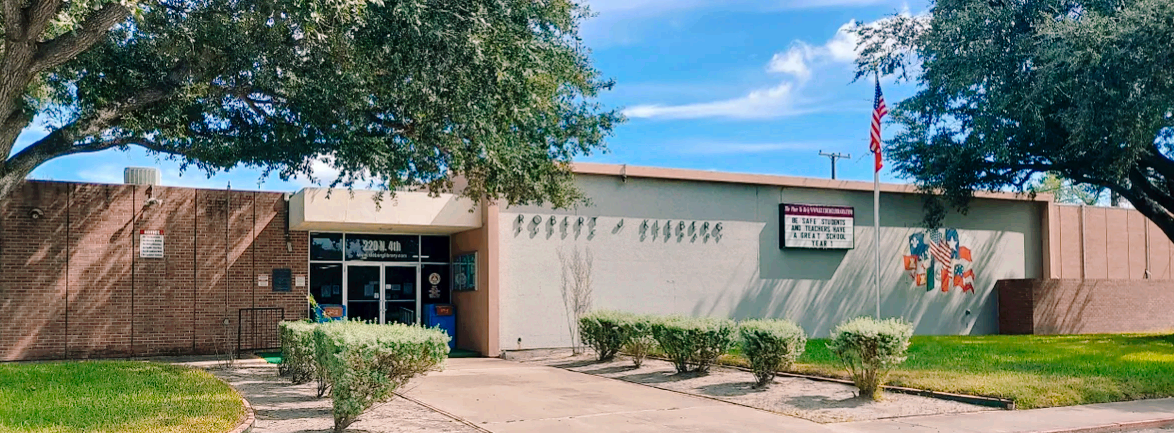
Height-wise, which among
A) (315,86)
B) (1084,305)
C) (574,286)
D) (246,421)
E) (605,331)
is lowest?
(246,421)

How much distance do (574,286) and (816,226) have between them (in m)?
7.11

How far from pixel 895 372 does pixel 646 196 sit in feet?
28.2

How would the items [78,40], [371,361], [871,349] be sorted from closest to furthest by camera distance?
[371,361] → [78,40] → [871,349]

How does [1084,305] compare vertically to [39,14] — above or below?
below

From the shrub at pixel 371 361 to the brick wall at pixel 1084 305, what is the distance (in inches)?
849

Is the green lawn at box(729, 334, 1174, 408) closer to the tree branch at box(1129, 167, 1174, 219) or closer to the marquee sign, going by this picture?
the marquee sign

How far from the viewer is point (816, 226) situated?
78.5ft

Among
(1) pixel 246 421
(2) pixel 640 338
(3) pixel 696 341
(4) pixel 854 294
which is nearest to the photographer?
(1) pixel 246 421

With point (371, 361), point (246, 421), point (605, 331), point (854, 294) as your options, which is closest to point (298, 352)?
point (246, 421)

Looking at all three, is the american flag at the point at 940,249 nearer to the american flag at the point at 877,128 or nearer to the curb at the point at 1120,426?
the american flag at the point at 877,128

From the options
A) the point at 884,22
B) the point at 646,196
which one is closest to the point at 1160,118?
the point at 884,22

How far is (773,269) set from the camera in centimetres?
2325

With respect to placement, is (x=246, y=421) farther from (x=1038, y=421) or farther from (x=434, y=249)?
(x=434, y=249)

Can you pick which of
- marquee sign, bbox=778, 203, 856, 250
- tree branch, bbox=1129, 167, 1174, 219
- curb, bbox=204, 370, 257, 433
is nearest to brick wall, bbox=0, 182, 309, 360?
curb, bbox=204, 370, 257, 433
